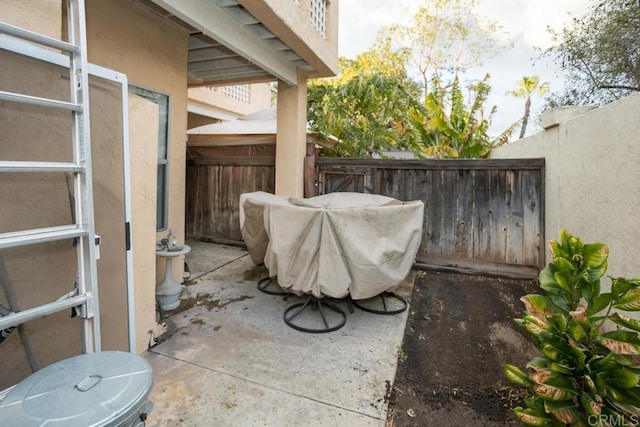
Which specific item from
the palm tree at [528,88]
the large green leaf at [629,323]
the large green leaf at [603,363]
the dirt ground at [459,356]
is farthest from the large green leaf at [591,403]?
the palm tree at [528,88]

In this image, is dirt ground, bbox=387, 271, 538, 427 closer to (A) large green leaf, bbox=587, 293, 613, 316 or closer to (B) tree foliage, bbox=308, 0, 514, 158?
(A) large green leaf, bbox=587, 293, 613, 316

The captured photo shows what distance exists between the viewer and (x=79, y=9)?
179cm

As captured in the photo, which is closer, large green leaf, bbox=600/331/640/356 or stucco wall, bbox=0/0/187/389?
large green leaf, bbox=600/331/640/356

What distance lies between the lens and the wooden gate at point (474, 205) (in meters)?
4.92

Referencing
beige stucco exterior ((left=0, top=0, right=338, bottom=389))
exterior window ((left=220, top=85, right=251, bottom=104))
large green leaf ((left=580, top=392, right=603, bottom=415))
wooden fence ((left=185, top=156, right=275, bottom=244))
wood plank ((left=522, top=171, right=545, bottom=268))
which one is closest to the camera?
large green leaf ((left=580, top=392, right=603, bottom=415))

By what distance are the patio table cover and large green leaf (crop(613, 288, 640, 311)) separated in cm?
178

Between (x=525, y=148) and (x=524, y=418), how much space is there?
5.21 metres

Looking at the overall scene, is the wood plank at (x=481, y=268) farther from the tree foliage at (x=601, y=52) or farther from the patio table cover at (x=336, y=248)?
the tree foliage at (x=601, y=52)

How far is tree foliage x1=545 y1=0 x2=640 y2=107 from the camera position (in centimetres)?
661

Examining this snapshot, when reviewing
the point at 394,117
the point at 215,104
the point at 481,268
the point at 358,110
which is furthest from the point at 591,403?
the point at 215,104

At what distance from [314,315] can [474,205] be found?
10.9 feet

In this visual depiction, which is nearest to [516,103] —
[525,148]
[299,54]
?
[525,148]

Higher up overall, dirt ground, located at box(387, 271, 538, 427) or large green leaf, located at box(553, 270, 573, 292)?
large green leaf, located at box(553, 270, 573, 292)

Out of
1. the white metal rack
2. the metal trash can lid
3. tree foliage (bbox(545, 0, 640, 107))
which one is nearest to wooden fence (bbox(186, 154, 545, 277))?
the white metal rack
